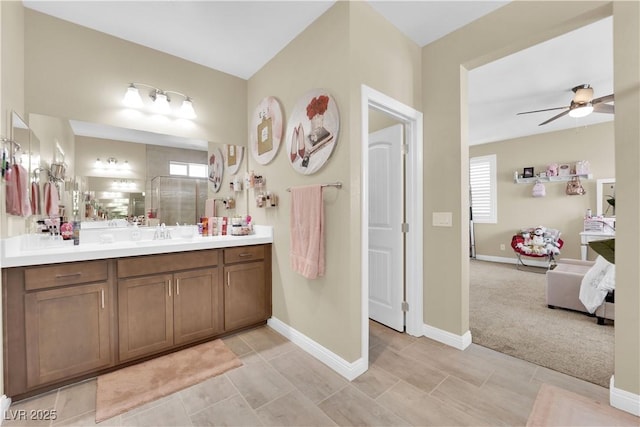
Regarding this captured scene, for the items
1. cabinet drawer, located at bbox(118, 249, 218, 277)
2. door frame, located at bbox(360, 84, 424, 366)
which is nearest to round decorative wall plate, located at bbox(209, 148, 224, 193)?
cabinet drawer, located at bbox(118, 249, 218, 277)

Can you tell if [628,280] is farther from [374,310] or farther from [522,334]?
A: [374,310]

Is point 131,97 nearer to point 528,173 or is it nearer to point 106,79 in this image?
point 106,79

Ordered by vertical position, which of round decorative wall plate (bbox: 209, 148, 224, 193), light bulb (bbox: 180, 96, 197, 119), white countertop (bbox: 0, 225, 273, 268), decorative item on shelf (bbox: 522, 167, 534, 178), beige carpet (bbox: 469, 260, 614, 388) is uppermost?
light bulb (bbox: 180, 96, 197, 119)

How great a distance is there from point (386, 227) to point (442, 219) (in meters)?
0.53

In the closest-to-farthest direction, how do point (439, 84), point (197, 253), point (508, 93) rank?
point (197, 253) → point (439, 84) → point (508, 93)

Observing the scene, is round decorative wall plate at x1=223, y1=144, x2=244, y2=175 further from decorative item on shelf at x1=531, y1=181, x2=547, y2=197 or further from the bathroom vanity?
decorative item on shelf at x1=531, y1=181, x2=547, y2=197

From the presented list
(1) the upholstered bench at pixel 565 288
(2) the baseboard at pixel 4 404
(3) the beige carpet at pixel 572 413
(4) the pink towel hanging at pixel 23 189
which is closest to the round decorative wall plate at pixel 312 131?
(4) the pink towel hanging at pixel 23 189

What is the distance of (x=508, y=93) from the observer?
360cm

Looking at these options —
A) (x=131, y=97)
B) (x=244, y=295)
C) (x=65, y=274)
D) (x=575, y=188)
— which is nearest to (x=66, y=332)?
(x=65, y=274)

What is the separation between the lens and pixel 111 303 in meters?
1.93

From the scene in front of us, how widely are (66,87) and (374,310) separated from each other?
3422 millimetres

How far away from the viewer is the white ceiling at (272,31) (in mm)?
2074

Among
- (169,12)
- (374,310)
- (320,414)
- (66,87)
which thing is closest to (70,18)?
(66,87)

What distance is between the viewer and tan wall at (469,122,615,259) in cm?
488
